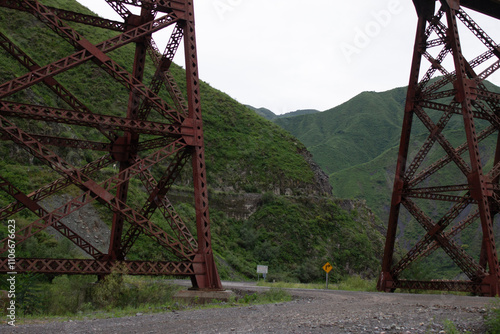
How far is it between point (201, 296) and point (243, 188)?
37.8 m

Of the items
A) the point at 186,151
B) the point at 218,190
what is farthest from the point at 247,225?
the point at 186,151

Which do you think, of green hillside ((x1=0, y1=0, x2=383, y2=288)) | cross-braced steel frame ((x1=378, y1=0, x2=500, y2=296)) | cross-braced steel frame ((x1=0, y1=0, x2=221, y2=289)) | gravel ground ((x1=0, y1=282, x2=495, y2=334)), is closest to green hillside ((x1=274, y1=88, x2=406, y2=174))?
green hillside ((x1=0, y1=0, x2=383, y2=288))

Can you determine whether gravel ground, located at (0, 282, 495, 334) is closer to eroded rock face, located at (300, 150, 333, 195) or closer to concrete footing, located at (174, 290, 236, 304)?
concrete footing, located at (174, 290, 236, 304)

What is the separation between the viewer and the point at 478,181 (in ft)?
47.8

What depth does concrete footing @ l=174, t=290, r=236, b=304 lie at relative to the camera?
10.7 m

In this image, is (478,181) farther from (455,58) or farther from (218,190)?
(218,190)

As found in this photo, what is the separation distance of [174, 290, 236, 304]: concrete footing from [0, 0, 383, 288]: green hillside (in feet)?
53.6

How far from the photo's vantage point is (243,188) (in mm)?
48688

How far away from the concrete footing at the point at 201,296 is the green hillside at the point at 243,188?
16.3 meters

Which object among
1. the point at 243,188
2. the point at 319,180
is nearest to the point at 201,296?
the point at 243,188

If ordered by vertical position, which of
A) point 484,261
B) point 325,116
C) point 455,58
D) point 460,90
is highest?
point 325,116

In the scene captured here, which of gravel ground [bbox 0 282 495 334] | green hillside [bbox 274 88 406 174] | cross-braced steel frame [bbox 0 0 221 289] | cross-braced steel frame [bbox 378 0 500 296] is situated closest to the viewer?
gravel ground [bbox 0 282 495 334]

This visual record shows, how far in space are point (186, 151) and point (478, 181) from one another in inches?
397

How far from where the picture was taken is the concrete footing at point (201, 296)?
10.7 meters
